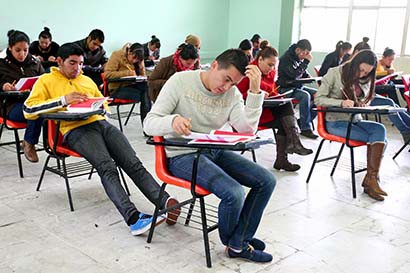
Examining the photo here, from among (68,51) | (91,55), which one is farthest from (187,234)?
(91,55)

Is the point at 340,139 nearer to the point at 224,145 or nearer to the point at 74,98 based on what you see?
the point at 224,145

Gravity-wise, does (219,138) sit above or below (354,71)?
below

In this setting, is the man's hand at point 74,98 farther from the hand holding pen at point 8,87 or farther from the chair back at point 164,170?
the hand holding pen at point 8,87

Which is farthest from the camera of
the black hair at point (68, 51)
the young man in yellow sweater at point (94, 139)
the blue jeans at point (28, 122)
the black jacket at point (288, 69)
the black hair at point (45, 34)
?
the black hair at point (45, 34)

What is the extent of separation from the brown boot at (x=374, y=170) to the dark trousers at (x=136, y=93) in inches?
102

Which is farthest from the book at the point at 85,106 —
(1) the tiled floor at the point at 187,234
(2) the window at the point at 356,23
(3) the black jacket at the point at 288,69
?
(2) the window at the point at 356,23

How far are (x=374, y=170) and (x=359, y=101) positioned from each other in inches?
20.7

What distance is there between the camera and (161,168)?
91.6 inches

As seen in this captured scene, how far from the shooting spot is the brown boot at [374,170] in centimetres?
324

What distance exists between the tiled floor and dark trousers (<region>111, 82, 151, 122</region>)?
154cm

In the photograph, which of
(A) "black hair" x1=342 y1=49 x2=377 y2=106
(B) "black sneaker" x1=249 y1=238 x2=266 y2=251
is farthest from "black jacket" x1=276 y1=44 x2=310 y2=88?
(B) "black sneaker" x1=249 y1=238 x2=266 y2=251

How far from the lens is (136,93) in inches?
195

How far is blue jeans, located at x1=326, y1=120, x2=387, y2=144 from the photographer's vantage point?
127 inches

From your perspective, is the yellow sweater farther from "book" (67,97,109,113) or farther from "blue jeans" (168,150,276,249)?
"blue jeans" (168,150,276,249)
